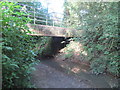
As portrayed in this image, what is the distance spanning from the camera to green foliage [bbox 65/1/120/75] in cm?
335

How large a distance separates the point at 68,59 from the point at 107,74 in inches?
108

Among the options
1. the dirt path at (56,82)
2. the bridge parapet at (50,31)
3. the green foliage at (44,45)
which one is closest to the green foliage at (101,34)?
the bridge parapet at (50,31)

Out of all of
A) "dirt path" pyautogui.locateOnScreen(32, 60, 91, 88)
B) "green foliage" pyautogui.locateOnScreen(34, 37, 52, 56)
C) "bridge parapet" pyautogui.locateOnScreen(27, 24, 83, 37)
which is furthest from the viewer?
"green foliage" pyautogui.locateOnScreen(34, 37, 52, 56)

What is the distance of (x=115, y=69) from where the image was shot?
3191mm

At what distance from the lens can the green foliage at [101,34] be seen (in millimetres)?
3352

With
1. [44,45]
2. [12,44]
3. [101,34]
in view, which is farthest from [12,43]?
[44,45]

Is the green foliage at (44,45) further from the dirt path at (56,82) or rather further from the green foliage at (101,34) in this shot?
the dirt path at (56,82)

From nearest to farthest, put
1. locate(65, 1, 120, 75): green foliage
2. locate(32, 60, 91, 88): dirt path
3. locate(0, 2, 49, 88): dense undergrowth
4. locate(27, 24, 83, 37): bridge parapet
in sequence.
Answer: locate(0, 2, 49, 88): dense undergrowth → locate(32, 60, 91, 88): dirt path → locate(65, 1, 120, 75): green foliage → locate(27, 24, 83, 37): bridge parapet

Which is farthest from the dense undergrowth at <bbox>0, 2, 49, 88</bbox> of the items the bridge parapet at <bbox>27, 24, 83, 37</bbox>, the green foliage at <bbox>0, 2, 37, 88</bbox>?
the bridge parapet at <bbox>27, 24, 83, 37</bbox>

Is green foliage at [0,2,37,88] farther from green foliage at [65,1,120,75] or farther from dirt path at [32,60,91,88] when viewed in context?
green foliage at [65,1,120,75]

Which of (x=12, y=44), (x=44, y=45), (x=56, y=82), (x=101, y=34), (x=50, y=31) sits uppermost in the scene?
(x=50, y=31)

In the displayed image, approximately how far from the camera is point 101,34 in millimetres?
4301

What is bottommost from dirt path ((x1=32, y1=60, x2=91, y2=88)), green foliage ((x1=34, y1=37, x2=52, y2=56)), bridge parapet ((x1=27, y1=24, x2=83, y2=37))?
dirt path ((x1=32, y1=60, x2=91, y2=88))

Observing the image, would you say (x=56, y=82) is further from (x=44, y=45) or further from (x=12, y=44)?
(x=44, y=45)
